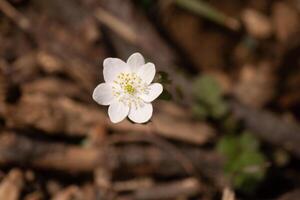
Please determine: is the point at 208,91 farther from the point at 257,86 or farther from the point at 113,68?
the point at 113,68

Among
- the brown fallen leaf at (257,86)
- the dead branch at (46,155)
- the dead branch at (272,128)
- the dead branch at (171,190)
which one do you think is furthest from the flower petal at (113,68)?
the brown fallen leaf at (257,86)

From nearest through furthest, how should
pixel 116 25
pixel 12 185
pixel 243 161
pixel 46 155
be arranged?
pixel 12 185
pixel 46 155
pixel 243 161
pixel 116 25

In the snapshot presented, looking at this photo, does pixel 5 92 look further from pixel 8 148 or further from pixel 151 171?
pixel 151 171

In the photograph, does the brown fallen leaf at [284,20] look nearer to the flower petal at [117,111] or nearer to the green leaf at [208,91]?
the green leaf at [208,91]

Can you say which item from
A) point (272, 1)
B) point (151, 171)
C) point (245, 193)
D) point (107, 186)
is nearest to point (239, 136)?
point (245, 193)

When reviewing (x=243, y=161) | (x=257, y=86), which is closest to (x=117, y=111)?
(x=243, y=161)

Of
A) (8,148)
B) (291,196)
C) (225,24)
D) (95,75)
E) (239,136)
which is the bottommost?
(291,196)
